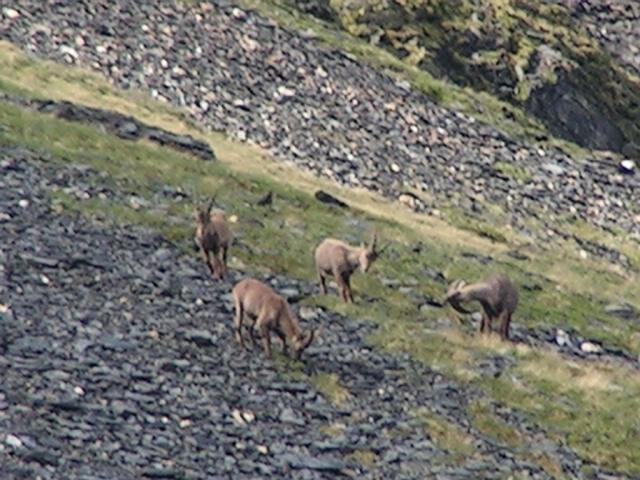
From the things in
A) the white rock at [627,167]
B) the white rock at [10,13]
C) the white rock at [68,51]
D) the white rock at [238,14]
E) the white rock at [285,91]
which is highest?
the white rock at [238,14]

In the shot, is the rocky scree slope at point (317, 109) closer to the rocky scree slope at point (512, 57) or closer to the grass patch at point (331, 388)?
the rocky scree slope at point (512, 57)

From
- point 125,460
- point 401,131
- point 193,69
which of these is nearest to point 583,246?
point 401,131

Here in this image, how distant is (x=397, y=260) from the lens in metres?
37.6

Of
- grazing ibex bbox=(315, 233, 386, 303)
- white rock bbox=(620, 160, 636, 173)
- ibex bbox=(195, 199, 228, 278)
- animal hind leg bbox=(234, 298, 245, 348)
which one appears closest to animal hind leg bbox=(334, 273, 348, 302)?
grazing ibex bbox=(315, 233, 386, 303)

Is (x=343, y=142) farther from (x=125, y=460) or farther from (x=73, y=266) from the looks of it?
(x=125, y=460)

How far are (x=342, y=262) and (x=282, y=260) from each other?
2468mm

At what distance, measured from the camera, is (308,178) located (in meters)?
51.1

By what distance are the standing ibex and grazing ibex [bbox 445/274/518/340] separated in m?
4.48

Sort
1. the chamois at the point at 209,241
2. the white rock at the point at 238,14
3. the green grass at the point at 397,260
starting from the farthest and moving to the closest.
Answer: the white rock at the point at 238,14 < the chamois at the point at 209,241 < the green grass at the point at 397,260

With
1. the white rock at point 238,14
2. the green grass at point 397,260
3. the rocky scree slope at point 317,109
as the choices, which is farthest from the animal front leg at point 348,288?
the white rock at point 238,14

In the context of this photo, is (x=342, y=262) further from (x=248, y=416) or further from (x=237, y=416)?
(x=237, y=416)

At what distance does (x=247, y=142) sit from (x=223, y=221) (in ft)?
80.1

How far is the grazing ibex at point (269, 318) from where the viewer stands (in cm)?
2492

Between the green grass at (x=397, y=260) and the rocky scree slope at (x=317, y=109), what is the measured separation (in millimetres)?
2356
